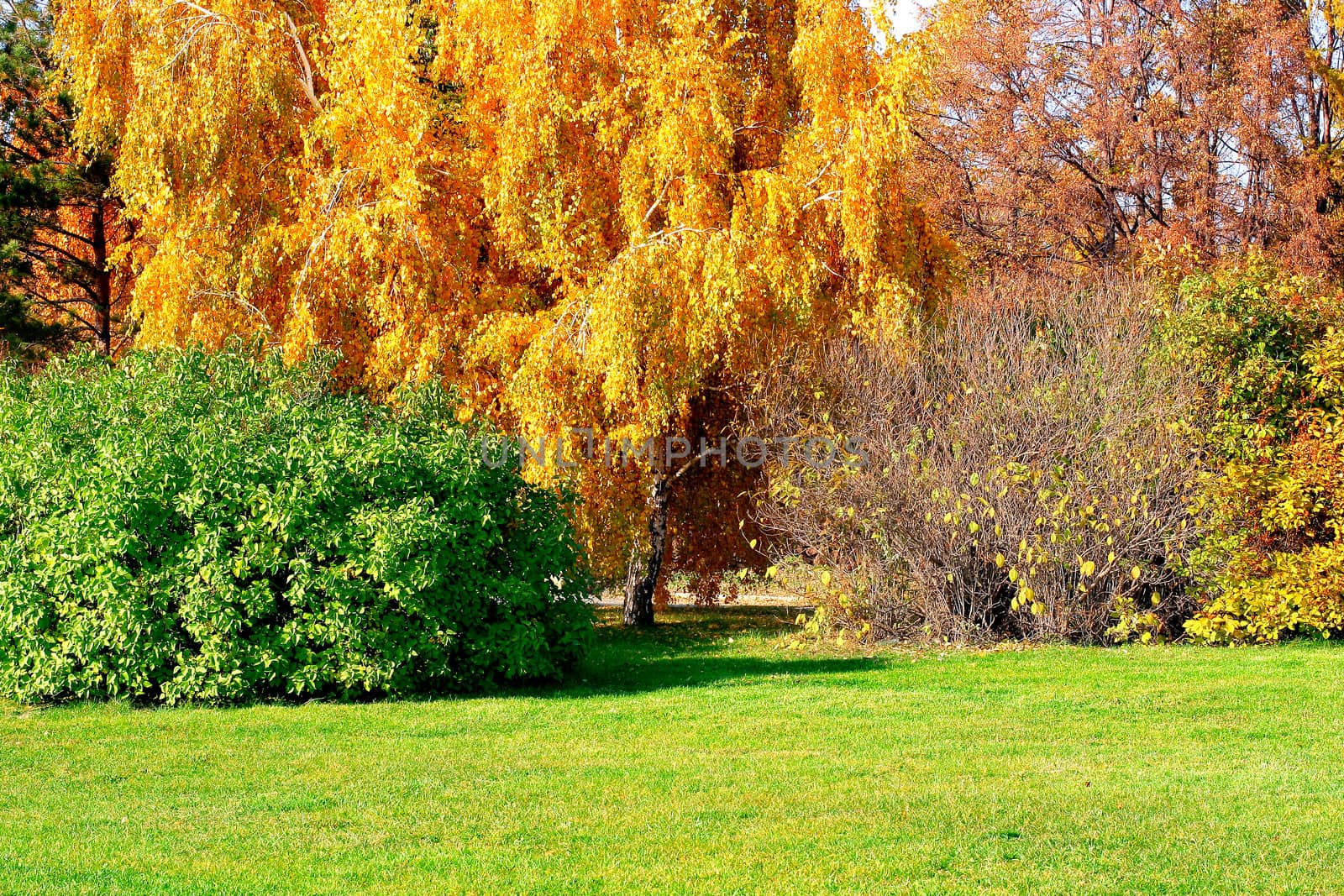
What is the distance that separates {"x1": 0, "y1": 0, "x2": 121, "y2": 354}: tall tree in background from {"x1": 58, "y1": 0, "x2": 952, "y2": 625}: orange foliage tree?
367 centimetres

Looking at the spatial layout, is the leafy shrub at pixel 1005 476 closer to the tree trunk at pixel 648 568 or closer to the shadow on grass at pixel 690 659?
the shadow on grass at pixel 690 659

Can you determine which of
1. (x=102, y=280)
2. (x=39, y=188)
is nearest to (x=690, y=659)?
(x=39, y=188)

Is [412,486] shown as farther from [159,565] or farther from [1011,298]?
[1011,298]

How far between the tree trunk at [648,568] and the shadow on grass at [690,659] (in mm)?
249

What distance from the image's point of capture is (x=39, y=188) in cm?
1836

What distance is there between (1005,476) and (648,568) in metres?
5.01

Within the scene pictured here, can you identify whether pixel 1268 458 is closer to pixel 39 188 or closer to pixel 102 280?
pixel 39 188

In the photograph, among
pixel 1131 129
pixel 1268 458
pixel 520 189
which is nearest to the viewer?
pixel 1268 458

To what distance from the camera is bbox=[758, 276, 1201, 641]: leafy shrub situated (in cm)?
1234

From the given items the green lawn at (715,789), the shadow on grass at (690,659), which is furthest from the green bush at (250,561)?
the shadow on grass at (690,659)

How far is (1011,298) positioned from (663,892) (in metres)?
10.0

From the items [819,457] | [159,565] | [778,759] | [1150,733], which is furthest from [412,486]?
[1150,733]

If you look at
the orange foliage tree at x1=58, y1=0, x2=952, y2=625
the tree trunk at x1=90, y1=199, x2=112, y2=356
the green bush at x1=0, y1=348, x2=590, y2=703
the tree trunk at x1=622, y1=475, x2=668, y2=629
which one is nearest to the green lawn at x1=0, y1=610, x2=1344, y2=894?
the green bush at x1=0, y1=348, x2=590, y2=703

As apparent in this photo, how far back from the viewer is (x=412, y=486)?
9773 millimetres
